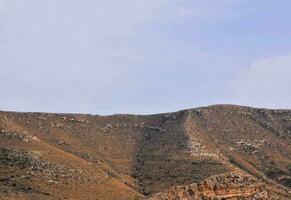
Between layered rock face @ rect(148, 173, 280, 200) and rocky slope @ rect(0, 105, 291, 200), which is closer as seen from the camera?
layered rock face @ rect(148, 173, 280, 200)

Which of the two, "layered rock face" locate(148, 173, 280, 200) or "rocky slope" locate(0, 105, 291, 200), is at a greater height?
"rocky slope" locate(0, 105, 291, 200)

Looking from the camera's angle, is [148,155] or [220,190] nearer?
[220,190]

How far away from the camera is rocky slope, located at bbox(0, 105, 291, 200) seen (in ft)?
241

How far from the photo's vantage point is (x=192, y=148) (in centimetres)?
9925

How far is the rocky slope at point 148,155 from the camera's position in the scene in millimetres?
73375

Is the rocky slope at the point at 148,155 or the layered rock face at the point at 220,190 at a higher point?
the rocky slope at the point at 148,155

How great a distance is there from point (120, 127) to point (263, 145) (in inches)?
982

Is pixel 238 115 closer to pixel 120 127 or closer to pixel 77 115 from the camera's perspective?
pixel 120 127

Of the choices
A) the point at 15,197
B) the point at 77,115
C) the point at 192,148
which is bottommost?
the point at 15,197

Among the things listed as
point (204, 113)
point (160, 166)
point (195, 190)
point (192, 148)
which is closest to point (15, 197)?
point (195, 190)

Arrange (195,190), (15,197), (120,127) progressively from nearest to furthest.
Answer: (195,190) → (15,197) → (120,127)

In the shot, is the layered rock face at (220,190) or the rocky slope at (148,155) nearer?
the layered rock face at (220,190)

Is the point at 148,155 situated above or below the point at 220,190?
above

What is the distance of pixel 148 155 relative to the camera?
10281 cm
